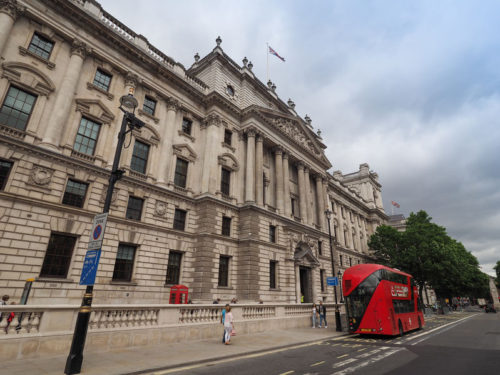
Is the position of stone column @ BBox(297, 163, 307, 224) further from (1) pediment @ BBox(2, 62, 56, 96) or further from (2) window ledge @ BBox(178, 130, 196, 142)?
(1) pediment @ BBox(2, 62, 56, 96)

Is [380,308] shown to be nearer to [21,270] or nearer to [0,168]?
[21,270]

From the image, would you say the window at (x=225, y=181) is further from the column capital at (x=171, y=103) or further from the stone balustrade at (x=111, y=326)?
the stone balustrade at (x=111, y=326)

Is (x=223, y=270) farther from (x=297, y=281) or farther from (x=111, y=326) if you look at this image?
(x=111, y=326)

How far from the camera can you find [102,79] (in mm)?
20703

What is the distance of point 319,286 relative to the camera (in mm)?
30594

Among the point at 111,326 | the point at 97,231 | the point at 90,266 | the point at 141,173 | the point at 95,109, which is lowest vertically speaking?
the point at 111,326

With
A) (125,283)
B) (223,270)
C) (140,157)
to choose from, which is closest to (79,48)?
(140,157)

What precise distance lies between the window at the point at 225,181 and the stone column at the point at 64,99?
1327cm

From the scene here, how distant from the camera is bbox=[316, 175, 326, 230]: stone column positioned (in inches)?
1423

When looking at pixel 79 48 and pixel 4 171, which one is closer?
pixel 4 171

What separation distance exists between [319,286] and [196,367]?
2472 centimetres

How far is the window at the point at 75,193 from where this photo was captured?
16573 mm

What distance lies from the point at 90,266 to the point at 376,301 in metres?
14.1

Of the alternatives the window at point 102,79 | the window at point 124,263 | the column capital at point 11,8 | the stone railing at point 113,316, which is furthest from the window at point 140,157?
the stone railing at point 113,316
